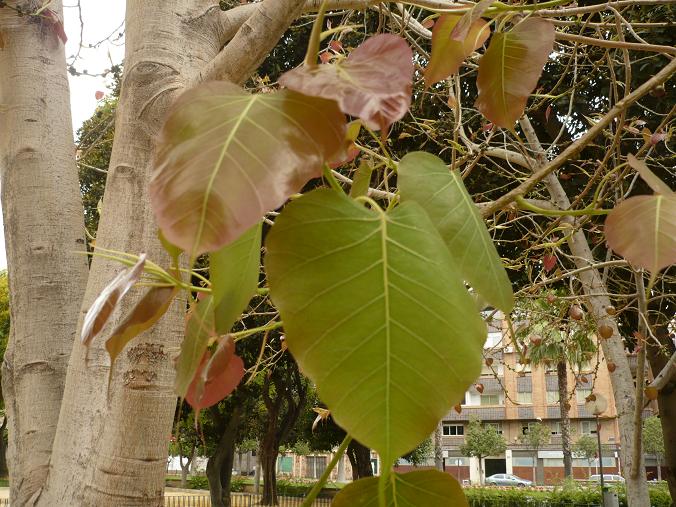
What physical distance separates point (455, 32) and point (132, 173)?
30.2 inches

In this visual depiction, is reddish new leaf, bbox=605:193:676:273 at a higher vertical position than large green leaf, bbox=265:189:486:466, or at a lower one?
higher

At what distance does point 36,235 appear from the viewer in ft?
4.72

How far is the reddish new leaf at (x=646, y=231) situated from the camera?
0.44 meters

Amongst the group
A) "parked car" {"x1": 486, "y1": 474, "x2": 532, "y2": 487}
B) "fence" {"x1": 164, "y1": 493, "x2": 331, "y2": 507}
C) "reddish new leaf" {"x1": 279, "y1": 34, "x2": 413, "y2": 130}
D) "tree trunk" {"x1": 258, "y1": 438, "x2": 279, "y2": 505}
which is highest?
"reddish new leaf" {"x1": 279, "y1": 34, "x2": 413, "y2": 130}

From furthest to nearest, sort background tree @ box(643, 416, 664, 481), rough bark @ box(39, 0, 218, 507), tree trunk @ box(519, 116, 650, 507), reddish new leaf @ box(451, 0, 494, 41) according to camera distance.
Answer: background tree @ box(643, 416, 664, 481)
tree trunk @ box(519, 116, 650, 507)
rough bark @ box(39, 0, 218, 507)
reddish new leaf @ box(451, 0, 494, 41)

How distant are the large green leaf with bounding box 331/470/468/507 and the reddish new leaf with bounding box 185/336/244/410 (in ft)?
0.43

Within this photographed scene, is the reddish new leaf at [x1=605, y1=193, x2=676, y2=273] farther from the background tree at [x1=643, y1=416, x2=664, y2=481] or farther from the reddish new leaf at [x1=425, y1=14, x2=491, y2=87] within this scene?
the background tree at [x1=643, y1=416, x2=664, y2=481]

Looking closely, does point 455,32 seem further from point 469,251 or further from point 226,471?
point 226,471

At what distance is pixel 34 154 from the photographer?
1.51m

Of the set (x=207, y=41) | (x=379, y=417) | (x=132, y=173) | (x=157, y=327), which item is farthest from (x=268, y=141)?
(x=207, y=41)

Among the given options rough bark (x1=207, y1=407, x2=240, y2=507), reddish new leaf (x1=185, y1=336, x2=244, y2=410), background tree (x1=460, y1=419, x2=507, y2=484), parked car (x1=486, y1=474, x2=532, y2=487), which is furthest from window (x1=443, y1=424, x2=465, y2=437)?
reddish new leaf (x1=185, y1=336, x2=244, y2=410)

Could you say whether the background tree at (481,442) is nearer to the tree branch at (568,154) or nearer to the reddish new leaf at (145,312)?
the tree branch at (568,154)

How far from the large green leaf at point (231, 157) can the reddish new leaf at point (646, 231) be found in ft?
0.72

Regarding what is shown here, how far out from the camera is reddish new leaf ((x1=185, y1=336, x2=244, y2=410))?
1.69 feet
